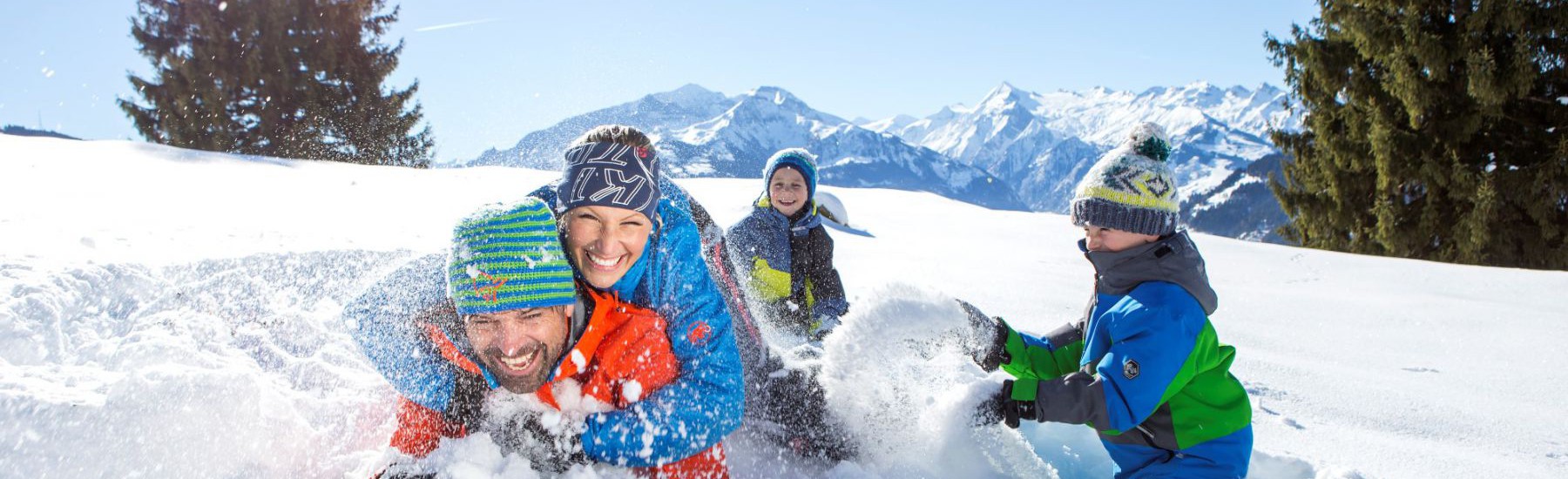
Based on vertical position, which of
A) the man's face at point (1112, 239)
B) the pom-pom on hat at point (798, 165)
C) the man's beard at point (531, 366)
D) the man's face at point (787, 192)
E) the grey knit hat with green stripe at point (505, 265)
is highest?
the pom-pom on hat at point (798, 165)

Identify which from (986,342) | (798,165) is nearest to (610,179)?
(986,342)

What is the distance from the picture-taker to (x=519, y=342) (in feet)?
6.09

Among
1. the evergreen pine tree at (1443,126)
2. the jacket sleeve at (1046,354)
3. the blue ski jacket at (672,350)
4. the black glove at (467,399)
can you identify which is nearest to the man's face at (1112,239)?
the jacket sleeve at (1046,354)

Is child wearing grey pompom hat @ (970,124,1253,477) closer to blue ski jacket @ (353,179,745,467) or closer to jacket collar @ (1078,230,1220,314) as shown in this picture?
jacket collar @ (1078,230,1220,314)

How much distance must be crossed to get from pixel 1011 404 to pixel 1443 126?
15514 mm

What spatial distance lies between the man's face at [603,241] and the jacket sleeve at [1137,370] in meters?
1.36

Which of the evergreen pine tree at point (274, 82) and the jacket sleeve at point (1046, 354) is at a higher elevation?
the evergreen pine tree at point (274, 82)

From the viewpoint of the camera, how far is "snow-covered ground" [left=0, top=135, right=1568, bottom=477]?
225cm

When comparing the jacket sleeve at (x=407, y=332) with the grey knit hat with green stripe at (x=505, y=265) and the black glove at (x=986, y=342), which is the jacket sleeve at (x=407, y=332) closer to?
the grey knit hat with green stripe at (x=505, y=265)

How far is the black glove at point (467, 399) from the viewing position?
79.2 inches

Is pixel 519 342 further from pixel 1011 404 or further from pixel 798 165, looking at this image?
pixel 798 165

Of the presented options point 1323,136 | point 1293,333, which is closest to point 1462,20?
point 1323,136

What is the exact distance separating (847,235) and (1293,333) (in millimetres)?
5250

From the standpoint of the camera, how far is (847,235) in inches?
378
